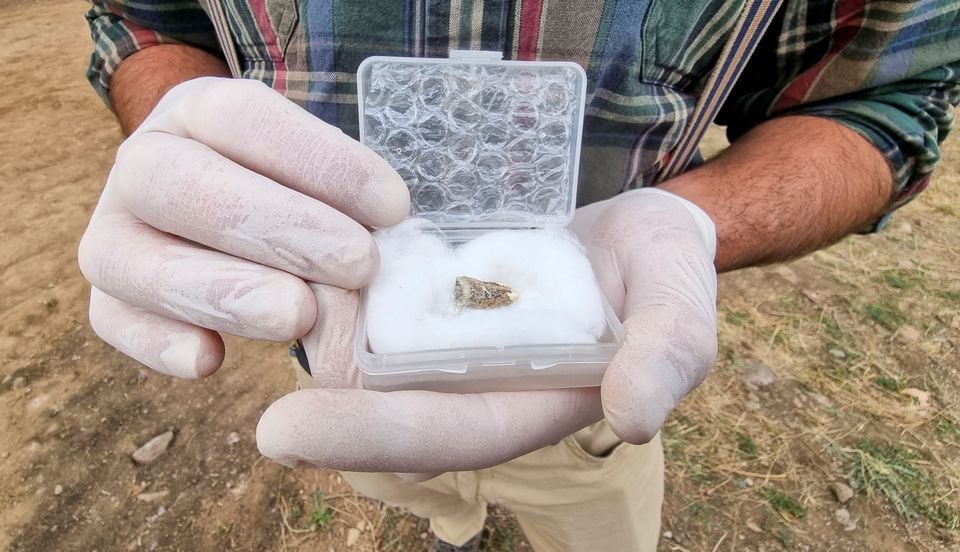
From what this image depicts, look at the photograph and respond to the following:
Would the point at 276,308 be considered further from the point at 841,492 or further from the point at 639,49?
the point at 841,492

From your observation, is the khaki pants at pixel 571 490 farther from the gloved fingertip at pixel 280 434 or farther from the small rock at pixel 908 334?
the small rock at pixel 908 334

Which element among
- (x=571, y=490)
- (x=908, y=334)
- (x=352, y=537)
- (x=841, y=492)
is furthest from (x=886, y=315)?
(x=352, y=537)

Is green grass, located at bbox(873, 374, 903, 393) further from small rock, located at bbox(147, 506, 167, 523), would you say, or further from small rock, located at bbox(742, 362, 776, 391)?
small rock, located at bbox(147, 506, 167, 523)

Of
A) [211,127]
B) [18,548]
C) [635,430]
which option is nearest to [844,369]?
[635,430]

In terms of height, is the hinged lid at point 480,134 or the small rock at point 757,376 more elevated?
the hinged lid at point 480,134

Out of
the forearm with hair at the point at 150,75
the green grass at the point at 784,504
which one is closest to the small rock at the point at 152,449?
the forearm with hair at the point at 150,75

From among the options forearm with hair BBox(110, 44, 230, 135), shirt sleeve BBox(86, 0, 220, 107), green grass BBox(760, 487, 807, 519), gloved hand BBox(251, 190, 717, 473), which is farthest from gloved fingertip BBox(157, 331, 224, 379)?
green grass BBox(760, 487, 807, 519)
